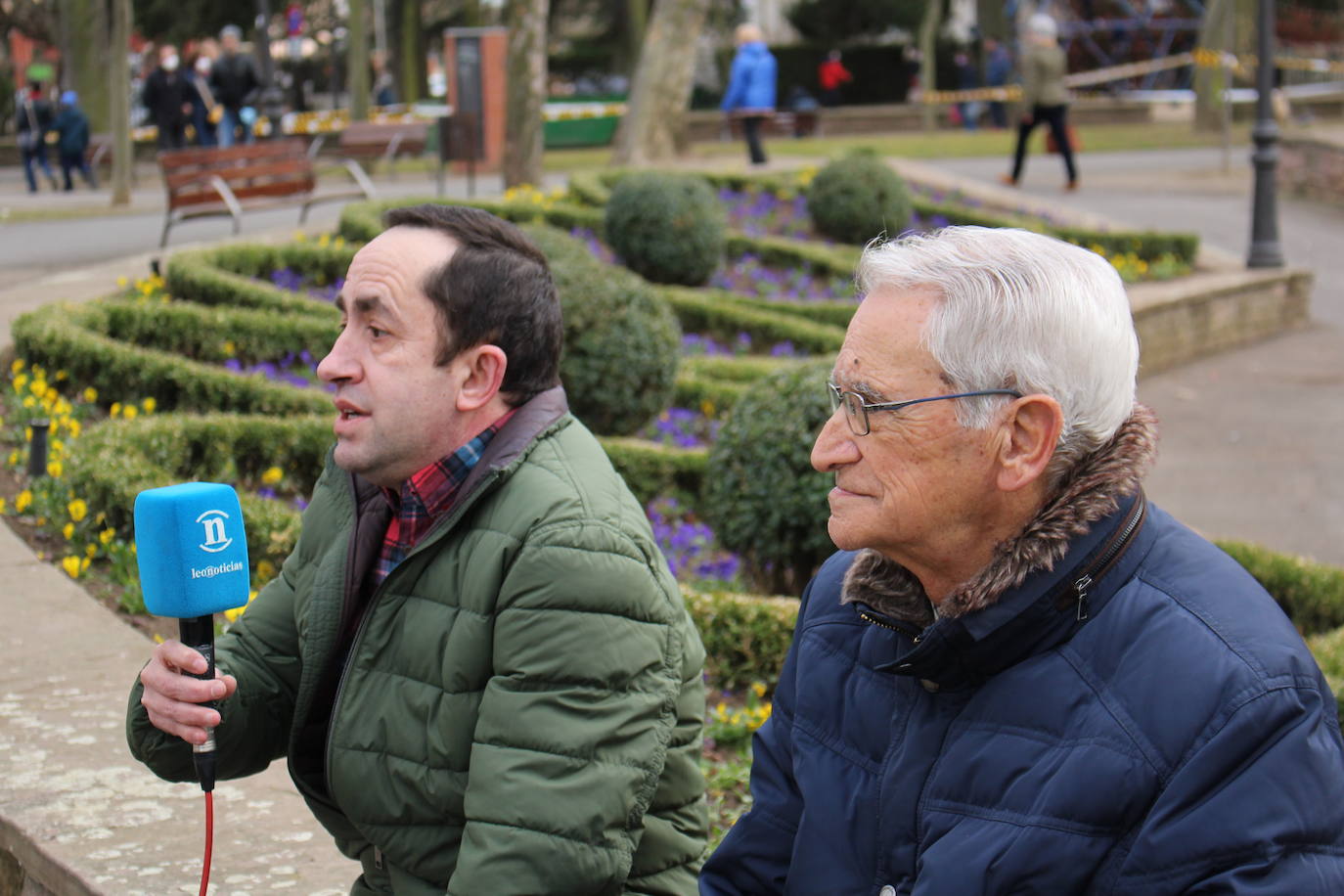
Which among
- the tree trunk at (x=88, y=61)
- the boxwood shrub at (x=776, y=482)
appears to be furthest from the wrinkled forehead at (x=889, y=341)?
the tree trunk at (x=88, y=61)

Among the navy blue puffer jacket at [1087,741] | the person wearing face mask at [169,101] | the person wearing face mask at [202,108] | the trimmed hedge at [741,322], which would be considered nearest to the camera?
the navy blue puffer jacket at [1087,741]

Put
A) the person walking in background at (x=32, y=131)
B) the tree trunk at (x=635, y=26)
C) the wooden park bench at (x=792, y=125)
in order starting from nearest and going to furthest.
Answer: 1. the person walking in background at (x=32, y=131)
2. the wooden park bench at (x=792, y=125)
3. the tree trunk at (x=635, y=26)

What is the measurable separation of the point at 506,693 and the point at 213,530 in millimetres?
479

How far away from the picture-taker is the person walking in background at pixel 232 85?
812 inches

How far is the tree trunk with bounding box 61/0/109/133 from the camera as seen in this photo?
27531mm

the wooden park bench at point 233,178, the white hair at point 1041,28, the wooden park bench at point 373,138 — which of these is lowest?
the wooden park bench at point 233,178

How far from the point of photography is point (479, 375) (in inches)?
101

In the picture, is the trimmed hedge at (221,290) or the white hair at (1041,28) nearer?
the trimmed hedge at (221,290)

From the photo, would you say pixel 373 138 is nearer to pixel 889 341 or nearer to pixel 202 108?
pixel 202 108

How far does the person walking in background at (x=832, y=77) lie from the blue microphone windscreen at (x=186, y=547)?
120 feet

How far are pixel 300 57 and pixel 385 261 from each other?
45.1 metres

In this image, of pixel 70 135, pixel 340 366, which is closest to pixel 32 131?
pixel 70 135

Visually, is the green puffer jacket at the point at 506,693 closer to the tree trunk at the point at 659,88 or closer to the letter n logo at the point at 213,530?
the letter n logo at the point at 213,530

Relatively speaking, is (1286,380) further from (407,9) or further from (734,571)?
(407,9)
